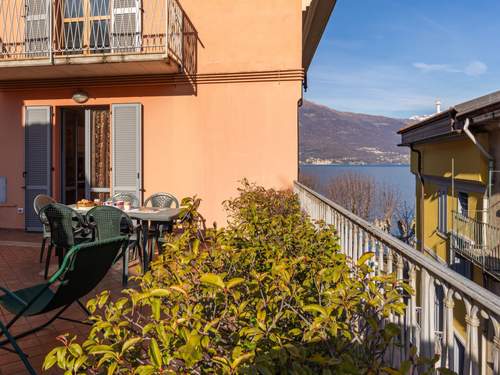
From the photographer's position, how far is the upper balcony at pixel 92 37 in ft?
21.3

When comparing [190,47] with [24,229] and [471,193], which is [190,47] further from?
[471,193]

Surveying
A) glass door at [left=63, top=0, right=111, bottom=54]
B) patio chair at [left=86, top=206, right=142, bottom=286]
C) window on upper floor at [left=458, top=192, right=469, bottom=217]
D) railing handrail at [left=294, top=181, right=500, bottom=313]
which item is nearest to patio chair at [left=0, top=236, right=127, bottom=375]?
patio chair at [left=86, top=206, right=142, bottom=286]

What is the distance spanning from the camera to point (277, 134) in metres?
6.89

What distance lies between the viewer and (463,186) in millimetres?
9781

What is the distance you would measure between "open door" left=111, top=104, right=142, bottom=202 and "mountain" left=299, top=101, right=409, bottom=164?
40.1 meters

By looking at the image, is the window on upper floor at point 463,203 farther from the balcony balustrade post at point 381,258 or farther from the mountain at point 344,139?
the mountain at point 344,139

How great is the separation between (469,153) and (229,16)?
6.86 m

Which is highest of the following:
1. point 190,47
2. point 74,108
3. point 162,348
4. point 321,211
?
point 190,47

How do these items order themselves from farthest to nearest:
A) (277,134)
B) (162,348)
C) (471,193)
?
1. (471,193)
2. (277,134)
3. (162,348)

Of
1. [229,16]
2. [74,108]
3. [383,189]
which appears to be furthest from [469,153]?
[383,189]

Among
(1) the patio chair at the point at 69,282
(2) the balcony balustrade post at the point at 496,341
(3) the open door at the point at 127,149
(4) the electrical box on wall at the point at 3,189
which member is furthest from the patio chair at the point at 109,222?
(4) the electrical box on wall at the point at 3,189

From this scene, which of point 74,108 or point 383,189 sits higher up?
point 74,108

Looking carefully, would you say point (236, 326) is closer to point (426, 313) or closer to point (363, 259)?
point (363, 259)

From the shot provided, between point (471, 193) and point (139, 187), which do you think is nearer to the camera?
point (139, 187)
